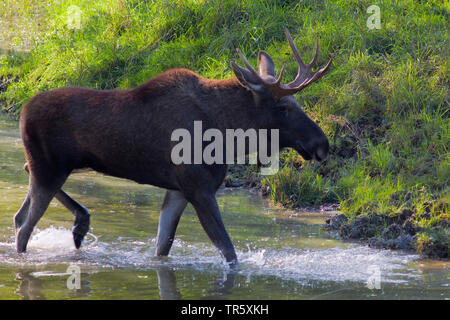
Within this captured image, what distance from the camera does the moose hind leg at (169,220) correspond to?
262 inches

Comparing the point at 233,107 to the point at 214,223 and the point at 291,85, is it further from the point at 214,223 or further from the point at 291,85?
the point at 214,223

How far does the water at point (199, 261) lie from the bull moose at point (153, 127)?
0.39m

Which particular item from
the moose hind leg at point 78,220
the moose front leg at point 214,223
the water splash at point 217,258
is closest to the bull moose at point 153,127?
the moose front leg at point 214,223

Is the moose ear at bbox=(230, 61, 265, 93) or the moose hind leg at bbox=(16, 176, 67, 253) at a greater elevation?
the moose ear at bbox=(230, 61, 265, 93)

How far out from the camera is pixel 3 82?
13789 millimetres

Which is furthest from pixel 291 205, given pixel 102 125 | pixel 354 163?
pixel 102 125

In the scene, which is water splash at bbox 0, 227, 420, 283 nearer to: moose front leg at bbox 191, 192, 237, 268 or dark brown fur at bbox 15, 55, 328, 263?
moose front leg at bbox 191, 192, 237, 268

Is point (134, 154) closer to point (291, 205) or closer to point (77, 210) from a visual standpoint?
point (77, 210)

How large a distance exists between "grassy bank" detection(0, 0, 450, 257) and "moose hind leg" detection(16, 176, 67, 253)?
8.93ft

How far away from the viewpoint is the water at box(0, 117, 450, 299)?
5609mm

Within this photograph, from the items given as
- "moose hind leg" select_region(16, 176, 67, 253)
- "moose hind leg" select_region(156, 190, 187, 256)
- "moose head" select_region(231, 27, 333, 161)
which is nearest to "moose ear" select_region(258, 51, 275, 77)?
"moose head" select_region(231, 27, 333, 161)

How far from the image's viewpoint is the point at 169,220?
6.69m
